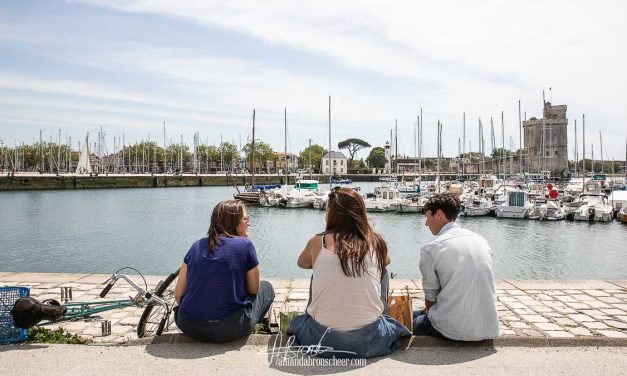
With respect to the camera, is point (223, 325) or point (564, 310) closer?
point (223, 325)

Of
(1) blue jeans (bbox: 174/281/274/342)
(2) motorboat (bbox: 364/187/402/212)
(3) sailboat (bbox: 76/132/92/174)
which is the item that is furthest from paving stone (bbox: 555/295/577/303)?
(3) sailboat (bbox: 76/132/92/174)

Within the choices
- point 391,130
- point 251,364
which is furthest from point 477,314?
point 391,130

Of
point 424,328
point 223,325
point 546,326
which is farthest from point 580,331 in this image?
point 223,325

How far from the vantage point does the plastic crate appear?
4.78 metres

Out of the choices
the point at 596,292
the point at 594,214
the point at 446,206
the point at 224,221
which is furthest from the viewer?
the point at 594,214

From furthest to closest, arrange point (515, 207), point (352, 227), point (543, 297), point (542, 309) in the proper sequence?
point (515, 207), point (543, 297), point (542, 309), point (352, 227)

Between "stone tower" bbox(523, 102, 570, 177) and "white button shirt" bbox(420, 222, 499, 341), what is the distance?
119 metres

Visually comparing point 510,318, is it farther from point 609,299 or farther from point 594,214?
point 594,214

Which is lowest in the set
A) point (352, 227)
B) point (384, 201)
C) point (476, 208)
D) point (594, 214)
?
point (594, 214)

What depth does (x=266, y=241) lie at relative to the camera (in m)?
27.8

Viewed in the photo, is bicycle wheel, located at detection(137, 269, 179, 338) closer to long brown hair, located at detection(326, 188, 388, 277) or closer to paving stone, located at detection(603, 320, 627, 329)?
long brown hair, located at detection(326, 188, 388, 277)

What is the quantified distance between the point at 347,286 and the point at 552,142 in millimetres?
126941

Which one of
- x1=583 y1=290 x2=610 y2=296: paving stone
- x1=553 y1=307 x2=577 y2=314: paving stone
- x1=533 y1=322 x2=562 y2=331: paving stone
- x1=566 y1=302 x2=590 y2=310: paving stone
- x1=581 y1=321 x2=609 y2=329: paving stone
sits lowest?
x1=583 y1=290 x2=610 y2=296: paving stone

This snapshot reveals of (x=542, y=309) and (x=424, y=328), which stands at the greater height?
(x=424, y=328)
